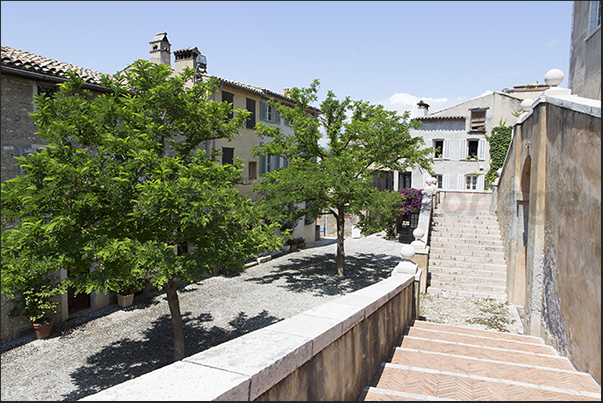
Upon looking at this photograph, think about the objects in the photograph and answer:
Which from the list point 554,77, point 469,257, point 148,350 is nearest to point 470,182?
point 469,257

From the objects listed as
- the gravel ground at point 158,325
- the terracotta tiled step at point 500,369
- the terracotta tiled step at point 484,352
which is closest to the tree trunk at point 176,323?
the gravel ground at point 158,325

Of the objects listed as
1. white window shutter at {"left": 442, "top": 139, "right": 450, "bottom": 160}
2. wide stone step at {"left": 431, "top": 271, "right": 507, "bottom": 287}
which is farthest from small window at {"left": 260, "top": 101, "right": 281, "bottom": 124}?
white window shutter at {"left": 442, "top": 139, "right": 450, "bottom": 160}

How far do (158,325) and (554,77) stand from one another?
42.5ft

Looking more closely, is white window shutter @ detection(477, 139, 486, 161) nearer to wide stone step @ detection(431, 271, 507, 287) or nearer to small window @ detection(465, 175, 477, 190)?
small window @ detection(465, 175, 477, 190)

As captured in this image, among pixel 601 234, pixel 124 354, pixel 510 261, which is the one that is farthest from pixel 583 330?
pixel 124 354

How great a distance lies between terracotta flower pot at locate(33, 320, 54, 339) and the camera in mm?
11688

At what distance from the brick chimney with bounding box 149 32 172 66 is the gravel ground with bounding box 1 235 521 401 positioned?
32.7 feet

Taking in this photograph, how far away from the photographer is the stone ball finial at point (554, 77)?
903cm

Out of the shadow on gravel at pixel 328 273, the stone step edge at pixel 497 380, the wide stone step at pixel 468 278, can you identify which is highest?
the stone step edge at pixel 497 380

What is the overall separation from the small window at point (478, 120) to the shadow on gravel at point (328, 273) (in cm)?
1469

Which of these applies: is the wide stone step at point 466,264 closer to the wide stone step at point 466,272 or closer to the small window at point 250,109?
the wide stone step at point 466,272

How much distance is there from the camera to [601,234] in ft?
16.1

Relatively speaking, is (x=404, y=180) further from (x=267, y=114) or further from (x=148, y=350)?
(x=148, y=350)

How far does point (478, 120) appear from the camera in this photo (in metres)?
31.3
